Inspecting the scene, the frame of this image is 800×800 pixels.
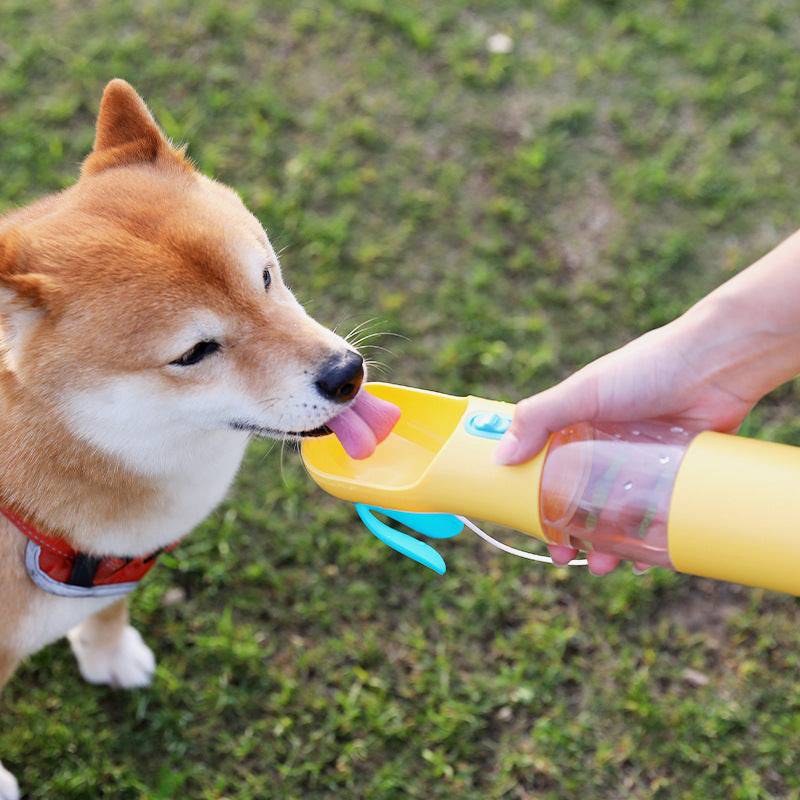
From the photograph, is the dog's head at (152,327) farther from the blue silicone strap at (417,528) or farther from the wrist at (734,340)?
the wrist at (734,340)

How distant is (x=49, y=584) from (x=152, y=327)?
671mm

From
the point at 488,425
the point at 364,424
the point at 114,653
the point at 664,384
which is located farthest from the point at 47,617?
the point at 664,384

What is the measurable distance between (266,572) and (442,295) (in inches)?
50.2

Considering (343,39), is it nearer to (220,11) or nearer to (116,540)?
(220,11)

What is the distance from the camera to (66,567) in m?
2.24

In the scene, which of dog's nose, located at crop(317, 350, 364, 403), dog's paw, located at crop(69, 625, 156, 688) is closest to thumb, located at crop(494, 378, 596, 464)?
dog's nose, located at crop(317, 350, 364, 403)

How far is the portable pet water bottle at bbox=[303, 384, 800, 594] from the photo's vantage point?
1.84 metres

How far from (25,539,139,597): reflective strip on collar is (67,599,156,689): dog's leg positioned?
473mm

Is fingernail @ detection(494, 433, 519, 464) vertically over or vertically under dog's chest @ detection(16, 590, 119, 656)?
over

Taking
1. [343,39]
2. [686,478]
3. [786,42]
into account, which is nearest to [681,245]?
[786,42]

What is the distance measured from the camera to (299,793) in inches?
112

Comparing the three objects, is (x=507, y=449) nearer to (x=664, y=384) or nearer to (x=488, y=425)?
(x=488, y=425)

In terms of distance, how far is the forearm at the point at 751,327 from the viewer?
2066 mm

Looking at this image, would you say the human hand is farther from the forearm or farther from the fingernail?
the fingernail
